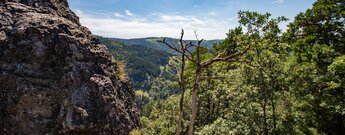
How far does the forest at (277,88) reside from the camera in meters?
17.3

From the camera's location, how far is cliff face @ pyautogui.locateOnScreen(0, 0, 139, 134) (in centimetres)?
1145

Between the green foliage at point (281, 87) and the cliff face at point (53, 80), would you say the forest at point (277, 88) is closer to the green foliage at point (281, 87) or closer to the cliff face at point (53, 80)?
the green foliage at point (281, 87)

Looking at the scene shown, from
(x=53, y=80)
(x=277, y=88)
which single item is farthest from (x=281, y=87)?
(x=53, y=80)

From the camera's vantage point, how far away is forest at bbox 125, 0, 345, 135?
17.3 meters

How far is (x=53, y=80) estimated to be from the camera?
12.1 m

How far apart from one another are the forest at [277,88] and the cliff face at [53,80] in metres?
2.33

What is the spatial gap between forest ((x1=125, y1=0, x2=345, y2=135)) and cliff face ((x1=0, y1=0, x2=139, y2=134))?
2333 millimetres

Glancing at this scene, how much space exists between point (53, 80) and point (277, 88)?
15878 mm

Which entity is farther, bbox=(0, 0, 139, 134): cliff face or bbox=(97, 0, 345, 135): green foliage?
bbox=(97, 0, 345, 135): green foliage

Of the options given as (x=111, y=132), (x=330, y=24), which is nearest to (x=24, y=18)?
(x=111, y=132)

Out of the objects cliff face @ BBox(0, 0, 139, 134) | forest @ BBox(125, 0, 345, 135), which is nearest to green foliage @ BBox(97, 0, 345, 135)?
forest @ BBox(125, 0, 345, 135)

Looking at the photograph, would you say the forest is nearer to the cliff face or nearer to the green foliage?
the green foliage

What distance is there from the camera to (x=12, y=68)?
11.8 m

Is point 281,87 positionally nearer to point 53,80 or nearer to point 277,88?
point 277,88
